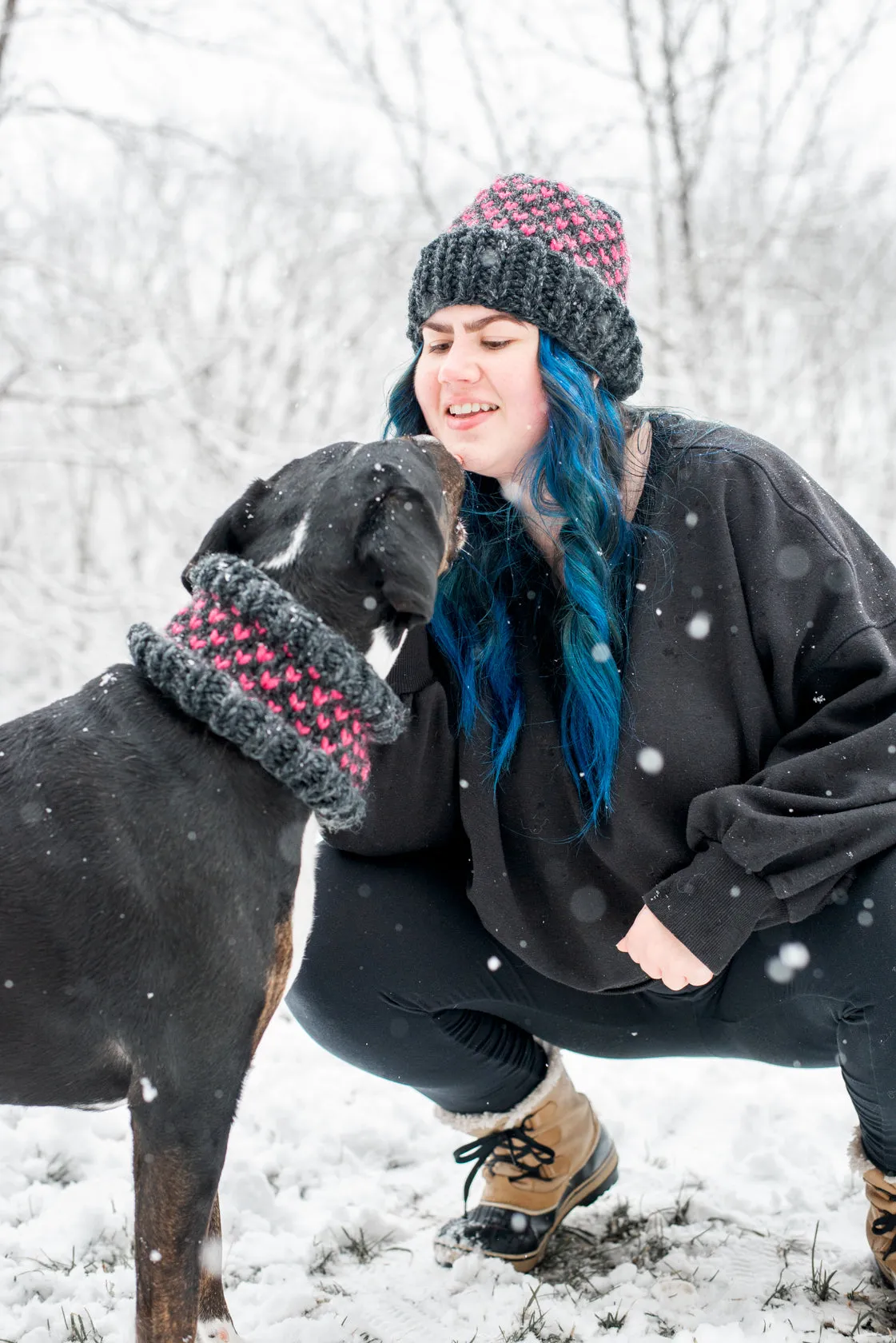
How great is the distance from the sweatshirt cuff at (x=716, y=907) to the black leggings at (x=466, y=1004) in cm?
26

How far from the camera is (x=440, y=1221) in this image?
272cm

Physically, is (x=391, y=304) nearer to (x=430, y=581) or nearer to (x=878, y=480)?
(x=878, y=480)

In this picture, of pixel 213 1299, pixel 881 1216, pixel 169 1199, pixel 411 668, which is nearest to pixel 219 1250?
pixel 213 1299

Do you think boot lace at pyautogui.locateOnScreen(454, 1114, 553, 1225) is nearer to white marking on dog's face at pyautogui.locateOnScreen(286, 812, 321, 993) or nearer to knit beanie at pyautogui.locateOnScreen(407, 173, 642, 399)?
white marking on dog's face at pyautogui.locateOnScreen(286, 812, 321, 993)

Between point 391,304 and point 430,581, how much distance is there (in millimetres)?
8933

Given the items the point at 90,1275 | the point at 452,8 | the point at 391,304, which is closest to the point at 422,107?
the point at 452,8

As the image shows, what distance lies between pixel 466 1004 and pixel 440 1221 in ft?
1.93

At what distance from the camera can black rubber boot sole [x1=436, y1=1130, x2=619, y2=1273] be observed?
2.50 meters

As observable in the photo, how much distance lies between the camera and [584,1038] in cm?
262

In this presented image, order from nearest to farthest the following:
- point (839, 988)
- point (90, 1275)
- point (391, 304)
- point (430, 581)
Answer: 1. point (430, 581)
2. point (839, 988)
3. point (90, 1275)
4. point (391, 304)

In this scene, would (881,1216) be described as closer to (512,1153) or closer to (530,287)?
(512,1153)

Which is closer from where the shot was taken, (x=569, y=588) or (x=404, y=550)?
(x=404, y=550)

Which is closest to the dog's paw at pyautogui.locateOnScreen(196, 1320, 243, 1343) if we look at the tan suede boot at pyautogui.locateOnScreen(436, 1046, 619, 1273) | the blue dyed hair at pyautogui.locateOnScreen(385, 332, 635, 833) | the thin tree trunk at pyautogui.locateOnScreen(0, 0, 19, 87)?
the tan suede boot at pyautogui.locateOnScreen(436, 1046, 619, 1273)

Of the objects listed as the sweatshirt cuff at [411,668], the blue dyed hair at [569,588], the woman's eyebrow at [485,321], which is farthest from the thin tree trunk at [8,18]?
the sweatshirt cuff at [411,668]
